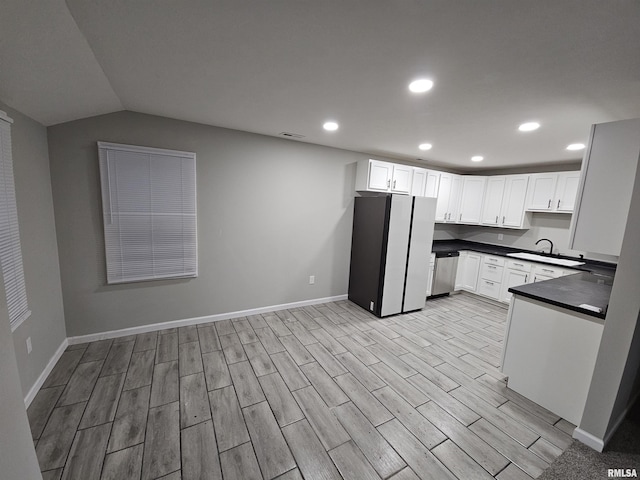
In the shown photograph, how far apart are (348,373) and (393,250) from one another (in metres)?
1.82

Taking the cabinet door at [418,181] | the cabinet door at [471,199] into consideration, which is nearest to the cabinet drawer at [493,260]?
the cabinet door at [471,199]

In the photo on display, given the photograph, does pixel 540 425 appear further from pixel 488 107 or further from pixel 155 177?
pixel 155 177

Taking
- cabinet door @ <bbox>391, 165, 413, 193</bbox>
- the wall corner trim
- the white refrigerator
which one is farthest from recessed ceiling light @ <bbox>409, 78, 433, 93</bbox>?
the wall corner trim

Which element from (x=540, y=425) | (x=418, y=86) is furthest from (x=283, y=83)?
(x=540, y=425)

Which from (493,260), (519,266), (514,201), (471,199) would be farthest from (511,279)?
(471,199)

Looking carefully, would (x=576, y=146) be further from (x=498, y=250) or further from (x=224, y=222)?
(x=224, y=222)

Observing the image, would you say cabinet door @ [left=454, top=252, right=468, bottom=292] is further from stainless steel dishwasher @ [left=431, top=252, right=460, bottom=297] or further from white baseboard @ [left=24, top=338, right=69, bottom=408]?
white baseboard @ [left=24, top=338, right=69, bottom=408]

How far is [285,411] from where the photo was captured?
6.42 ft

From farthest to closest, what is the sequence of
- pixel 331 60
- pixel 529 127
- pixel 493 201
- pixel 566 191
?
pixel 493 201 < pixel 566 191 < pixel 529 127 < pixel 331 60

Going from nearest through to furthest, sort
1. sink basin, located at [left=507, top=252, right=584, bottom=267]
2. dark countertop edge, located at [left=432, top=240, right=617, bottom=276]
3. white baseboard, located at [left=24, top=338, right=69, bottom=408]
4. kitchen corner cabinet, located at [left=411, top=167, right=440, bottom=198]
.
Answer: white baseboard, located at [left=24, top=338, right=69, bottom=408]
dark countertop edge, located at [left=432, top=240, right=617, bottom=276]
sink basin, located at [left=507, top=252, right=584, bottom=267]
kitchen corner cabinet, located at [left=411, top=167, right=440, bottom=198]

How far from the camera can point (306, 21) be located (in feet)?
3.99

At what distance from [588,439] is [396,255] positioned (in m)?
2.36

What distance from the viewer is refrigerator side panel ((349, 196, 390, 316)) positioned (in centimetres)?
362

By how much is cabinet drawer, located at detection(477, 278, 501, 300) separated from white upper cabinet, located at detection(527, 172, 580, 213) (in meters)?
1.44
